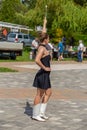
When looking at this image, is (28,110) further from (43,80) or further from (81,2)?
(81,2)

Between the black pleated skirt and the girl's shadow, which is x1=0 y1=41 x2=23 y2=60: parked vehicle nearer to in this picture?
the girl's shadow

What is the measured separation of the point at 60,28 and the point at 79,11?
2.21 metres

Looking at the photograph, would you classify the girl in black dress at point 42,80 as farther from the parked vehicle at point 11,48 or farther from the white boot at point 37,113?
the parked vehicle at point 11,48

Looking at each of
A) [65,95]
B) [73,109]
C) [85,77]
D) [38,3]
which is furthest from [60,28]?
[73,109]

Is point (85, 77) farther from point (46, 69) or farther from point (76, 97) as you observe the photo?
point (46, 69)

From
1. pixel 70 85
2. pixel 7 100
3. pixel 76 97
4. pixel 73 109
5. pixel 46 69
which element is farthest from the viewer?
pixel 70 85

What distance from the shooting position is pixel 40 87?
8758 mm

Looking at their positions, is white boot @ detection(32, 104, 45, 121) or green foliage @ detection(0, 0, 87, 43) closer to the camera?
white boot @ detection(32, 104, 45, 121)

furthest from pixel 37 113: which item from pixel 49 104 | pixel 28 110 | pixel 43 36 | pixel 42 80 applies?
pixel 49 104

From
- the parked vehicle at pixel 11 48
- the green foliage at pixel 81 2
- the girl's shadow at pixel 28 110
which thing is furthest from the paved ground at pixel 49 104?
the green foliage at pixel 81 2

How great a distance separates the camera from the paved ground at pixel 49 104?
8523mm

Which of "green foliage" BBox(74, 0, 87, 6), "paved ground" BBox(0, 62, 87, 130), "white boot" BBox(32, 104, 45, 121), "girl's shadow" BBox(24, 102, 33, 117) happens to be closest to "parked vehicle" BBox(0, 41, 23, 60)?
"paved ground" BBox(0, 62, 87, 130)

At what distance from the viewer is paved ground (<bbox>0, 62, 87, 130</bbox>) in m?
8.52

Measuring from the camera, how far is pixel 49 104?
36.7 feet
